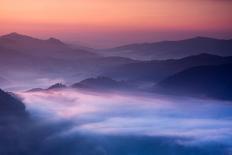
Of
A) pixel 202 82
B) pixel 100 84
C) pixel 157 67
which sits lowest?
pixel 202 82

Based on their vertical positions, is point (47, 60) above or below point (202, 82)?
above

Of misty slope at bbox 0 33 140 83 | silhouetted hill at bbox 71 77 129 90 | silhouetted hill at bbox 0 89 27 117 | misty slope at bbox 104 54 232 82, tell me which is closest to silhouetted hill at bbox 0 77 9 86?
misty slope at bbox 0 33 140 83

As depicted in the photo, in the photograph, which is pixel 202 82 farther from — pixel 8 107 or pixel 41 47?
pixel 41 47

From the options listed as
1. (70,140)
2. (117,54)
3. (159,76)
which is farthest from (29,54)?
(70,140)

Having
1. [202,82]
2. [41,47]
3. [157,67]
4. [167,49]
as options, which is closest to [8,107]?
[202,82]

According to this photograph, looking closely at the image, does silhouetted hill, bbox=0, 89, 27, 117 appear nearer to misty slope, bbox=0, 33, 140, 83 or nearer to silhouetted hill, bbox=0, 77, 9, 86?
silhouetted hill, bbox=0, 77, 9, 86

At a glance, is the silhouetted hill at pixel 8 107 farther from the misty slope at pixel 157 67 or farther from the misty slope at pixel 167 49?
the misty slope at pixel 167 49
